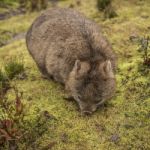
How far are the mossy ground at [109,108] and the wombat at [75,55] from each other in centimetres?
23

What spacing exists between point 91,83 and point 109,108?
706 millimetres

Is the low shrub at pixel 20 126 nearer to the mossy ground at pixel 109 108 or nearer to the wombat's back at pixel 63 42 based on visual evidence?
the mossy ground at pixel 109 108

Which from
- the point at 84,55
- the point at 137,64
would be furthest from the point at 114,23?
the point at 84,55

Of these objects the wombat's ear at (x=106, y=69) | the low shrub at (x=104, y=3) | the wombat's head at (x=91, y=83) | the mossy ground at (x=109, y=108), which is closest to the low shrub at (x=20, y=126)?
the mossy ground at (x=109, y=108)

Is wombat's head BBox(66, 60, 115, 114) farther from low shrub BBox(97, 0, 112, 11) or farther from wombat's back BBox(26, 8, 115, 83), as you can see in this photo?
low shrub BBox(97, 0, 112, 11)

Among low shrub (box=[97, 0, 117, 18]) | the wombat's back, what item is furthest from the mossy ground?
low shrub (box=[97, 0, 117, 18])

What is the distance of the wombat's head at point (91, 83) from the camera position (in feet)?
19.8

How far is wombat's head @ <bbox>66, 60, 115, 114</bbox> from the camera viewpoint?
6.04 meters

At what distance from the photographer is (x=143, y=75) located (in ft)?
23.6

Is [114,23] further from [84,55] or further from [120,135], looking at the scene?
[120,135]

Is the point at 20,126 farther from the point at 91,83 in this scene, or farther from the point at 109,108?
the point at 109,108

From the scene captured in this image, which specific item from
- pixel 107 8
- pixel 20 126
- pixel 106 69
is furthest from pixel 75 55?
pixel 107 8

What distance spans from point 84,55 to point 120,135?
1.29 metres

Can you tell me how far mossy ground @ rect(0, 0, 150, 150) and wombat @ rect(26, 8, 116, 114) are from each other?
8.9 inches
